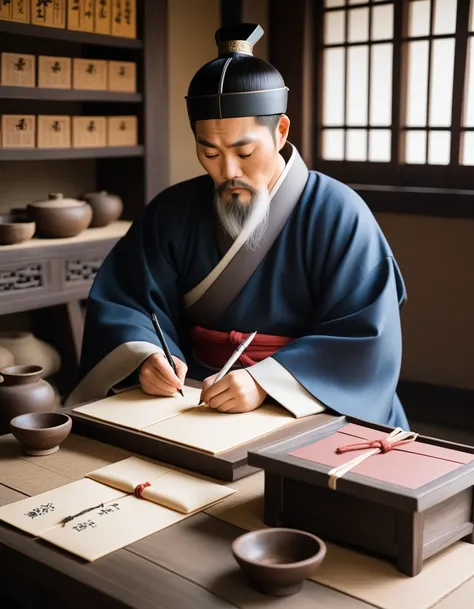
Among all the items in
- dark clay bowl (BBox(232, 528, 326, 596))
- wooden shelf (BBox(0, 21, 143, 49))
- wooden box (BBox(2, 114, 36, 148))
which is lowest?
dark clay bowl (BBox(232, 528, 326, 596))

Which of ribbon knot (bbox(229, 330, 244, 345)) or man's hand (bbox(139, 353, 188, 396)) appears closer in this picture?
man's hand (bbox(139, 353, 188, 396))

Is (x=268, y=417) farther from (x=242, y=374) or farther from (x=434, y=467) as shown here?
(x=434, y=467)

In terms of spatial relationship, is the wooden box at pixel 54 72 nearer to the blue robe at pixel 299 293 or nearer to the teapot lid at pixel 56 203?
the teapot lid at pixel 56 203

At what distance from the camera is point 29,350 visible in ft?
14.1

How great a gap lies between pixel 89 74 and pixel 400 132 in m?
1.71

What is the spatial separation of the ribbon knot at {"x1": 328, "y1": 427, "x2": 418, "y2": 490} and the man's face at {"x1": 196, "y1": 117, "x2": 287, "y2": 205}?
1.02 meters

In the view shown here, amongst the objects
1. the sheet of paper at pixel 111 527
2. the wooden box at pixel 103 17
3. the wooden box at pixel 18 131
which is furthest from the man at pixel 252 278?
the wooden box at pixel 103 17

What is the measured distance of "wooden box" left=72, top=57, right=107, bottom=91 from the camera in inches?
176

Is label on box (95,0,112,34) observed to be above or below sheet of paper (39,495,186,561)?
above

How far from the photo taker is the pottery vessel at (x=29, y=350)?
4.25 m

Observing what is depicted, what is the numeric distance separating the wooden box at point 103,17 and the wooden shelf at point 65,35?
0.12ft

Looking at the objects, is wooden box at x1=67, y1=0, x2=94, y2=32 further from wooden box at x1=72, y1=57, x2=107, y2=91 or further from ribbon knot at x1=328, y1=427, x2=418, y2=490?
ribbon knot at x1=328, y1=427, x2=418, y2=490

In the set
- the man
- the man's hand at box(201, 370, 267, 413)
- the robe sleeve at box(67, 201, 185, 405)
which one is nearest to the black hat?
the man

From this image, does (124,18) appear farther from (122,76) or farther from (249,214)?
(249,214)
